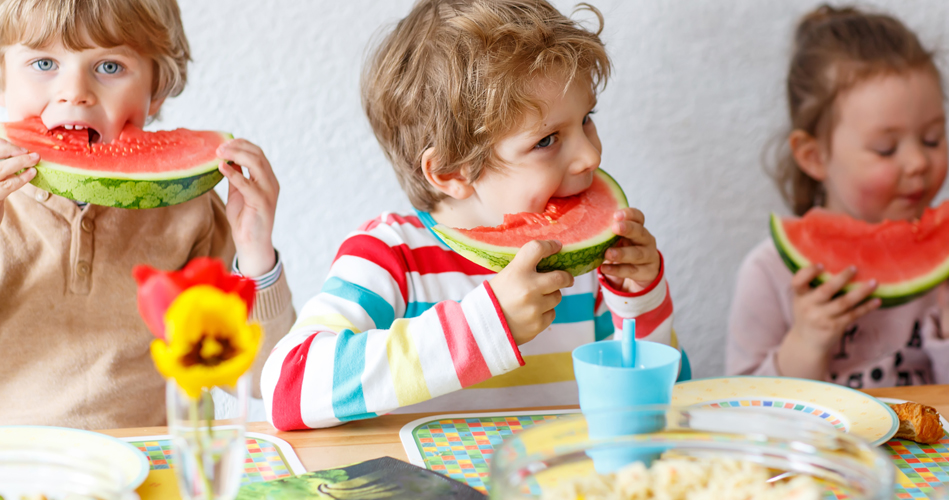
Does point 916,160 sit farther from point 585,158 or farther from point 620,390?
point 620,390

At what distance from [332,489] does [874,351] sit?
137 centimetres

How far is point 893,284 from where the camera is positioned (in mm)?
1526

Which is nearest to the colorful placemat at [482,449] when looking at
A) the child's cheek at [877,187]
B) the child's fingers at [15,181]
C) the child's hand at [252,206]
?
the child's hand at [252,206]

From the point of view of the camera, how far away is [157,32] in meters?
1.29

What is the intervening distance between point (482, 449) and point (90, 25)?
87cm

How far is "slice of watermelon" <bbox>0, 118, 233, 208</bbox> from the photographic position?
1.11 meters

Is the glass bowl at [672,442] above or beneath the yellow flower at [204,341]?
beneath

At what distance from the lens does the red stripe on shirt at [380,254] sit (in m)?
1.20

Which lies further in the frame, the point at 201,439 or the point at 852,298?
the point at 852,298

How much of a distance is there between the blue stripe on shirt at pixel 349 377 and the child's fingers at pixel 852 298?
979 mm

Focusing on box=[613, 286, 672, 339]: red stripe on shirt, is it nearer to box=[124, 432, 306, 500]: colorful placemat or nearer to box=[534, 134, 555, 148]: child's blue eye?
box=[534, 134, 555, 148]: child's blue eye

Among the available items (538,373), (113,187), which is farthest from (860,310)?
(113,187)

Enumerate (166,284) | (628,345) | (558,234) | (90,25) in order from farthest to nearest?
1. (90,25)
2. (558,234)
3. (628,345)
4. (166,284)

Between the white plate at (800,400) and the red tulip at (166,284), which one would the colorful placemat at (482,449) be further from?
the red tulip at (166,284)
